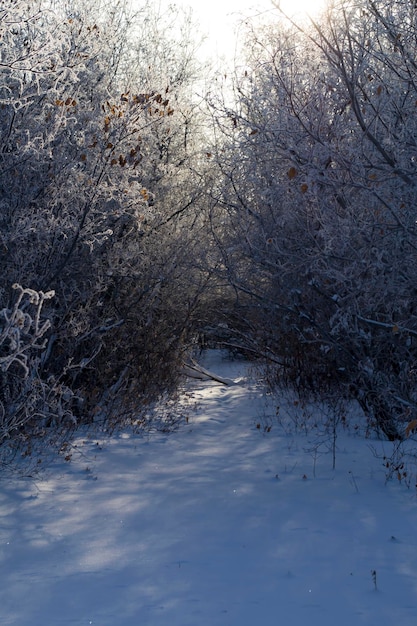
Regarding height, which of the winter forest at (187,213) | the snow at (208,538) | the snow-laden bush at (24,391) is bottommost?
the snow at (208,538)

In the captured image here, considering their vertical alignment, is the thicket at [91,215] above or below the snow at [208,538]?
above

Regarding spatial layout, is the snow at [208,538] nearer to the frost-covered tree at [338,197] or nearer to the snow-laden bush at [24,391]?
the snow-laden bush at [24,391]

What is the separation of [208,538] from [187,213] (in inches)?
238

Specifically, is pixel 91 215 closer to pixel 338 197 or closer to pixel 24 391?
pixel 24 391

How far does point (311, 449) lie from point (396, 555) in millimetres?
2833

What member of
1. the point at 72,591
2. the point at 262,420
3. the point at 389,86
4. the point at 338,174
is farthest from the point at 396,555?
the point at 262,420

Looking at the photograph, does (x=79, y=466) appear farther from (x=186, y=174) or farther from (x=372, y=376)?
(x=186, y=174)

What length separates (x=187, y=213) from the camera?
33.9 ft

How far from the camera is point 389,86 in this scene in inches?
242

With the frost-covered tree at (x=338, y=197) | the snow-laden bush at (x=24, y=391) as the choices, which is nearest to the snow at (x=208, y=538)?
the snow-laden bush at (x=24, y=391)

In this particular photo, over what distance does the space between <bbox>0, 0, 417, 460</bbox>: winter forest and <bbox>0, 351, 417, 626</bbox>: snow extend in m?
0.74

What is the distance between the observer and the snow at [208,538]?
394 cm

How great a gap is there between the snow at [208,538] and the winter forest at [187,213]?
739mm

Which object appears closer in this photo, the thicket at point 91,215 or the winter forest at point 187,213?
the winter forest at point 187,213
